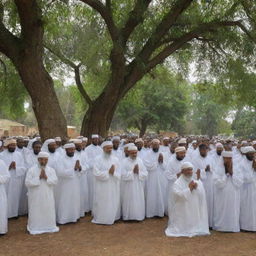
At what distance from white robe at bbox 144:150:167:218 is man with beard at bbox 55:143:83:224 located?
1.66 metres

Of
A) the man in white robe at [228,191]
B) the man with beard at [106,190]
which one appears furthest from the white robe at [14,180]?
the man in white robe at [228,191]

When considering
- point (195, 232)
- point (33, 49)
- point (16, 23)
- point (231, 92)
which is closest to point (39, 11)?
point (33, 49)

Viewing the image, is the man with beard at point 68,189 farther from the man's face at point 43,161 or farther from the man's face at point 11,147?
the man's face at point 11,147

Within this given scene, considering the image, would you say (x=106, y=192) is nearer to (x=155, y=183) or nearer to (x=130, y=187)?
(x=130, y=187)

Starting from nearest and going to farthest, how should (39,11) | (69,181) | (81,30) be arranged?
(69,181), (39,11), (81,30)

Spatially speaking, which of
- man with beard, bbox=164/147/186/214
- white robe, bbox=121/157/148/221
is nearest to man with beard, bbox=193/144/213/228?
man with beard, bbox=164/147/186/214

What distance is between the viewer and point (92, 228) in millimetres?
8430

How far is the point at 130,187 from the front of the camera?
906cm

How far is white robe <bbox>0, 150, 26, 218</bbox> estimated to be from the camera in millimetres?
9289

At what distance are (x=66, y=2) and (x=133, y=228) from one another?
24.3 ft

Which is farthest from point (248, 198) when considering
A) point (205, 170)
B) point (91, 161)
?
point (91, 161)

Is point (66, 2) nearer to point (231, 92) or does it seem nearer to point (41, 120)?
point (41, 120)

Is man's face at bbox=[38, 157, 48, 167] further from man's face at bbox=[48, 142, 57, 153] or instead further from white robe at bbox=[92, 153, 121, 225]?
white robe at bbox=[92, 153, 121, 225]

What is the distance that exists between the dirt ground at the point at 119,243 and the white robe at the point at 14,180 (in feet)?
2.76
